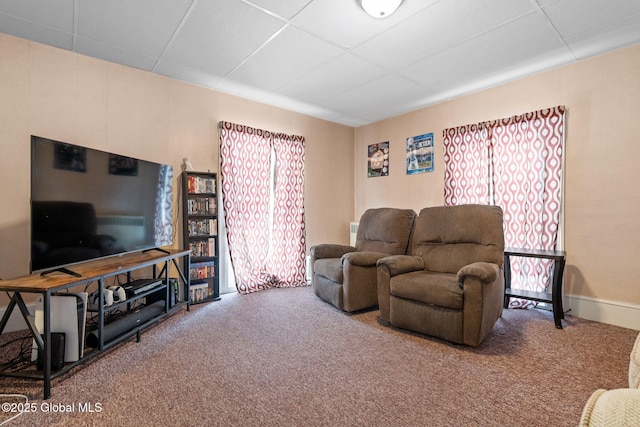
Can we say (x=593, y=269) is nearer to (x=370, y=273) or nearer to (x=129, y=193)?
(x=370, y=273)

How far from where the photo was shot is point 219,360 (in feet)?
6.77

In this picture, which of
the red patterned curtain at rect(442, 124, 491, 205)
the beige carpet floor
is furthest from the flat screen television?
the red patterned curtain at rect(442, 124, 491, 205)

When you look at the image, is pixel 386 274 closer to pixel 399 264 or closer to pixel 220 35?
pixel 399 264

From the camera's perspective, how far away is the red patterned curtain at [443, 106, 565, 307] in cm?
305

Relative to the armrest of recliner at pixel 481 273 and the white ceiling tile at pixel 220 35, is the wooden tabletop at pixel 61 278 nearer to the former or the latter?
the white ceiling tile at pixel 220 35

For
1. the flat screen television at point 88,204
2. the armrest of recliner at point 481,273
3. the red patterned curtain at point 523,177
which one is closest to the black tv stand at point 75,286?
the flat screen television at point 88,204

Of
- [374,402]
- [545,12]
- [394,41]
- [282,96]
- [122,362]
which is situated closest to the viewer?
[374,402]

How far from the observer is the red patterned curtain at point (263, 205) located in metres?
3.75

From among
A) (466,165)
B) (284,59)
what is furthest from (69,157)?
(466,165)

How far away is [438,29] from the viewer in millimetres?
2432

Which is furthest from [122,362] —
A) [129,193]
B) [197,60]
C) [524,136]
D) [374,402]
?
[524,136]

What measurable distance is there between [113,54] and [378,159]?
352 centimetres

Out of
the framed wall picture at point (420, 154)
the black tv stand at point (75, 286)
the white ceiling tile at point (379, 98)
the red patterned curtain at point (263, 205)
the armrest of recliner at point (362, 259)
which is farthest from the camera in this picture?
the framed wall picture at point (420, 154)

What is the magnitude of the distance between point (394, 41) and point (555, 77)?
1.81 m
